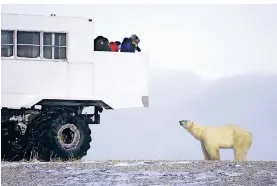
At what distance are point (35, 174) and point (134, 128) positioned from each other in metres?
1.06

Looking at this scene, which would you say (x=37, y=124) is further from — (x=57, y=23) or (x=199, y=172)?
(x=199, y=172)

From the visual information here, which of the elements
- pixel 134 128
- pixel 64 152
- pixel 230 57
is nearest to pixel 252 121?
pixel 230 57

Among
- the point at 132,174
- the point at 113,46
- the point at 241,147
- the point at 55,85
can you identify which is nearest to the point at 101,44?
the point at 113,46

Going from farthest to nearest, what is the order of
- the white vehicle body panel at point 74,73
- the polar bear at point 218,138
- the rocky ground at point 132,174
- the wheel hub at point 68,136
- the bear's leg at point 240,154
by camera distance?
the bear's leg at point 240,154
the polar bear at point 218,138
the wheel hub at point 68,136
the white vehicle body panel at point 74,73
the rocky ground at point 132,174

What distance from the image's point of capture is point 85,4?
6992 millimetres

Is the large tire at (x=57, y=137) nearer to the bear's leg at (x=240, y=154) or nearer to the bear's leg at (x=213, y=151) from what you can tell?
the bear's leg at (x=213, y=151)

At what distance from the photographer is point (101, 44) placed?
7.17 m

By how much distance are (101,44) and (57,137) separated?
0.95 metres

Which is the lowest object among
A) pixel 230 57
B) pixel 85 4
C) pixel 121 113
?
pixel 121 113

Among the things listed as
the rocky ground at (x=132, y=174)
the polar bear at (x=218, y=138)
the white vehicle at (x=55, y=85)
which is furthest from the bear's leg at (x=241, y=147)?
the white vehicle at (x=55, y=85)

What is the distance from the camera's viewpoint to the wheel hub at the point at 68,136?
6.98 metres

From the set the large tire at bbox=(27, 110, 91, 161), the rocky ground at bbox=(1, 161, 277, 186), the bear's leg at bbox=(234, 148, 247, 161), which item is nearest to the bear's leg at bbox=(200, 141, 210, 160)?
the bear's leg at bbox=(234, 148, 247, 161)

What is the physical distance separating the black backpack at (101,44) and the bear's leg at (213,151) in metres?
1.30

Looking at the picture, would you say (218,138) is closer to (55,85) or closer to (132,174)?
(132,174)
